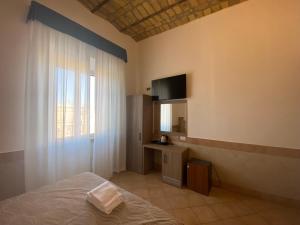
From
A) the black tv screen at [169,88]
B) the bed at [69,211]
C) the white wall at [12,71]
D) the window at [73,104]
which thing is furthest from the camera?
the black tv screen at [169,88]

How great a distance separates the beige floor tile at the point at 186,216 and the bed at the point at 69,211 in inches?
38.1

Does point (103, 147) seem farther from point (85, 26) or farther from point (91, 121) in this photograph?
point (85, 26)

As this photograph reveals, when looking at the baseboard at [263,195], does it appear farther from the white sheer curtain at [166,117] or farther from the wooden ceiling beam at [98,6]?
the wooden ceiling beam at [98,6]

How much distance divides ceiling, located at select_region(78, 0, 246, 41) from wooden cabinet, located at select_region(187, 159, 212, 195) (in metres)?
2.77

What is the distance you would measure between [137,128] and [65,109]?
61.0 inches

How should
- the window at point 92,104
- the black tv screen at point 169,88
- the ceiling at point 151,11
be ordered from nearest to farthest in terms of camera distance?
1. the ceiling at point 151,11
2. the window at point 92,104
3. the black tv screen at point 169,88

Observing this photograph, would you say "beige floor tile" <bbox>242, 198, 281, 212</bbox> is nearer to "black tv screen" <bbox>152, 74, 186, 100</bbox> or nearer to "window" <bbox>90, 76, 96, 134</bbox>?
"black tv screen" <bbox>152, 74, 186, 100</bbox>

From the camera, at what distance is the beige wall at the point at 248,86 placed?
225 cm

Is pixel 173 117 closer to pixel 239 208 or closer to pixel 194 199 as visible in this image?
pixel 194 199

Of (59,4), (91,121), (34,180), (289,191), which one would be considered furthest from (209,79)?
(34,180)

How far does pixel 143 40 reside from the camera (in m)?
4.02

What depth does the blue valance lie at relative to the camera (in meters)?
2.15

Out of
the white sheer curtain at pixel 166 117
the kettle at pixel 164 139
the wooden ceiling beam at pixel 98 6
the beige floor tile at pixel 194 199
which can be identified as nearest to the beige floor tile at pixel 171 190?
the beige floor tile at pixel 194 199

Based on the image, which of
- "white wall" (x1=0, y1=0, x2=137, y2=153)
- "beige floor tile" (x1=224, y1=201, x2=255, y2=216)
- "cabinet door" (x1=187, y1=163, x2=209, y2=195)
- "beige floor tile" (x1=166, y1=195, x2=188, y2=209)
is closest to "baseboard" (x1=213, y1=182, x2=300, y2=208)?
"beige floor tile" (x1=224, y1=201, x2=255, y2=216)
